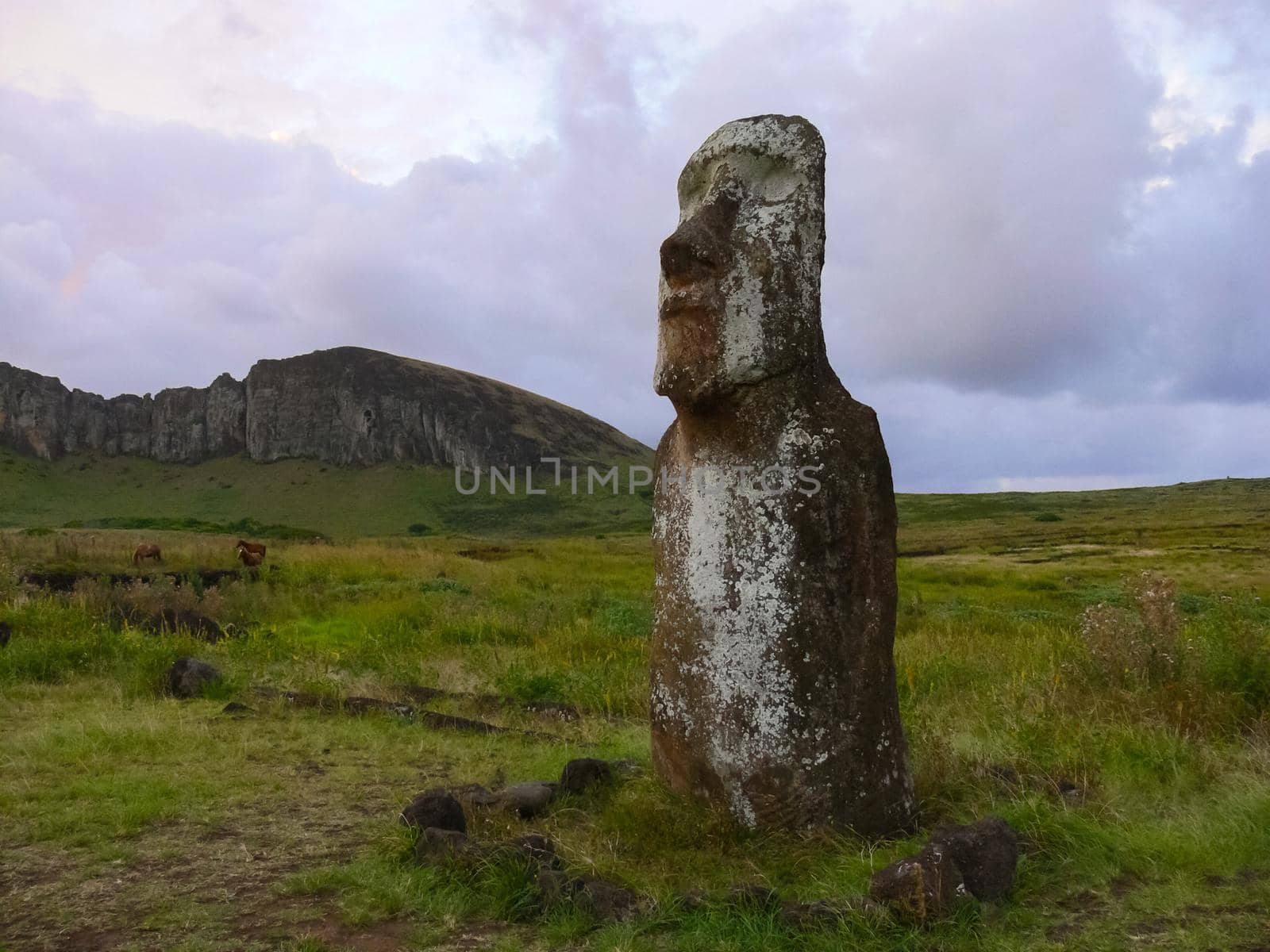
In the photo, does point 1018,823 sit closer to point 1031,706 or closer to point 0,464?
point 1031,706

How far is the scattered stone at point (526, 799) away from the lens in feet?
16.0

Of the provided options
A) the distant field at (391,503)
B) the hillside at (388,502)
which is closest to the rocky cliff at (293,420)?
the hillside at (388,502)

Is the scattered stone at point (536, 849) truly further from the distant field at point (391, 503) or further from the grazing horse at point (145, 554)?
the distant field at point (391, 503)

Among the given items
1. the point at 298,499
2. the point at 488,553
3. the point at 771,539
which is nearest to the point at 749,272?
the point at 771,539

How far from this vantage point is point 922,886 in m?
3.40

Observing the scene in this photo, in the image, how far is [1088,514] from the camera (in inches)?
2746

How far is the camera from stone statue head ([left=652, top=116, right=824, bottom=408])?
4.79 m

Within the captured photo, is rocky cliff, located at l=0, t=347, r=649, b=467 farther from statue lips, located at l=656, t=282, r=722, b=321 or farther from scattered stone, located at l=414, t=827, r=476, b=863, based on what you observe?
scattered stone, located at l=414, t=827, r=476, b=863

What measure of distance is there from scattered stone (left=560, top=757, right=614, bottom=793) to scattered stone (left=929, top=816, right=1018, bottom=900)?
212 cm

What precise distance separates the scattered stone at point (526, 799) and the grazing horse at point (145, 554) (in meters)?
16.7

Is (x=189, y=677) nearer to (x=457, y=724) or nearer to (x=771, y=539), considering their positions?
(x=457, y=724)

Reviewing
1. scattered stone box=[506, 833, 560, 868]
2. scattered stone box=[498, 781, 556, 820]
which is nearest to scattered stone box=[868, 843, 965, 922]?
scattered stone box=[506, 833, 560, 868]

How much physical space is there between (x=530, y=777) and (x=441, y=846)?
1.91m

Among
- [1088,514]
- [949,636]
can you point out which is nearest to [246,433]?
[1088,514]
